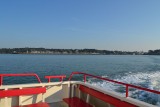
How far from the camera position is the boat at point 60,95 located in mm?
4738

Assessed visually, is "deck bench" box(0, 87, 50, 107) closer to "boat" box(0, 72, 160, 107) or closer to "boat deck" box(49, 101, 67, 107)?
"boat" box(0, 72, 160, 107)

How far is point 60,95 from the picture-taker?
652 cm

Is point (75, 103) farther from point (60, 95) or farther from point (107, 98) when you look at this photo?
point (107, 98)

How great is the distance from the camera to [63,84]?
6582 millimetres

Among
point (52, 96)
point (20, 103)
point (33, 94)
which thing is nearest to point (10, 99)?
point (20, 103)

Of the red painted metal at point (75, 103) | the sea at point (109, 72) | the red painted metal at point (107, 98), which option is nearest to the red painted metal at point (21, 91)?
the red painted metal at point (75, 103)

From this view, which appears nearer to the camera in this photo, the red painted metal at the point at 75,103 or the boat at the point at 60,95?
the boat at the point at 60,95

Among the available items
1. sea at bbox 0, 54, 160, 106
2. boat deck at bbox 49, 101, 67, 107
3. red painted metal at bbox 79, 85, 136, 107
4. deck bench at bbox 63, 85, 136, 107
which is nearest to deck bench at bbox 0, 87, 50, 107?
boat deck at bbox 49, 101, 67, 107

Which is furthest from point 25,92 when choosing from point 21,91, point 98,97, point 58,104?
point 98,97

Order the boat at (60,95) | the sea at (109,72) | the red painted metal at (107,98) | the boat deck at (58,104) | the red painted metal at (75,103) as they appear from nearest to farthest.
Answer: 1. the red painted metal at (107,98)
2. the boat at (60,95)
3. the red painted metal at (75,103)
4. the boat deck at (58,104)
5. the sea at (109,72)

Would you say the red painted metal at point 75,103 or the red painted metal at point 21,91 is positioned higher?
the red painted metal at point 21,91

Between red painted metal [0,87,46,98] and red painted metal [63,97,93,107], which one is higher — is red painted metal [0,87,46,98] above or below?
above

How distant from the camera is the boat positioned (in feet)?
15.5

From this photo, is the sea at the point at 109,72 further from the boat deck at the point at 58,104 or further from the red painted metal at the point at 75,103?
the boat deck at the point at 58,104
